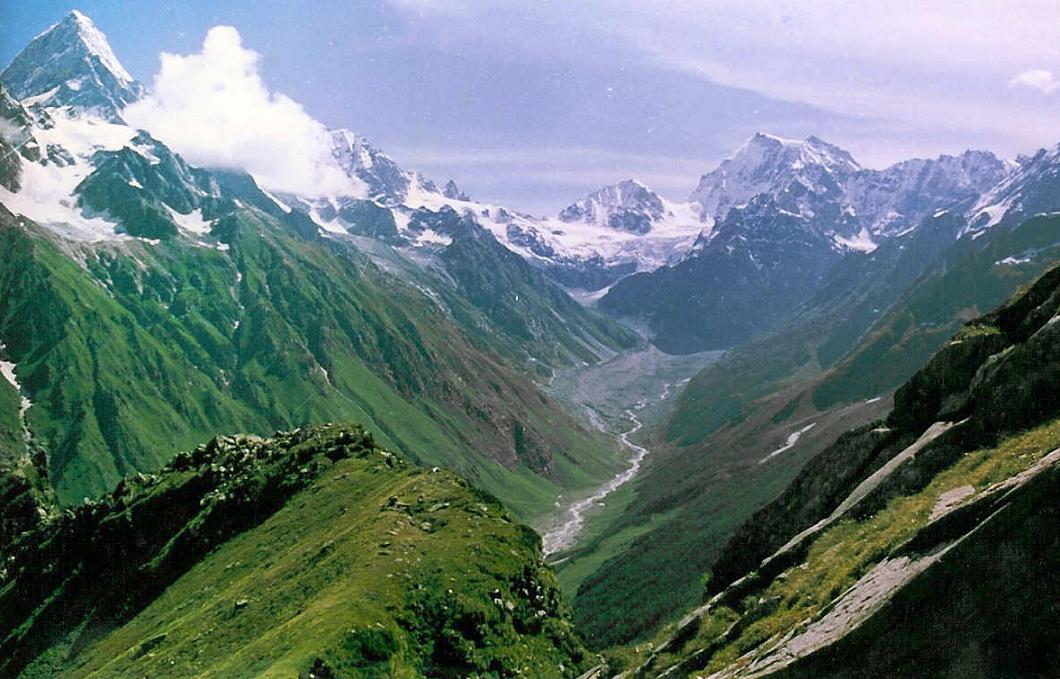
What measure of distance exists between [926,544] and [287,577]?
42504 mm

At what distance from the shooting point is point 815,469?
3831cm

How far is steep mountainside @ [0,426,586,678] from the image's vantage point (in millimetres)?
37000

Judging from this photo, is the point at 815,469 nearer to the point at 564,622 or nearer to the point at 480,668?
the point at 564,622

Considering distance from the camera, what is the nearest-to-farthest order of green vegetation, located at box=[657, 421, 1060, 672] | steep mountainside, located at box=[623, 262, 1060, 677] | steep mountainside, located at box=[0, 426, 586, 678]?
steep mountainside, located at box=[623, 262, 1060, 677], green vegetation, located at box=[657, 421, 1060, 672], steep mountainside, located at box=[0, 426, 586, 678]

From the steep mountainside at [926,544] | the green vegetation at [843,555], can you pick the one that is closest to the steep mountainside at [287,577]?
the steep mountainside at [926,544]

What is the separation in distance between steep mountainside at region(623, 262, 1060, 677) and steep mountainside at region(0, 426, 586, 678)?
1321 cm

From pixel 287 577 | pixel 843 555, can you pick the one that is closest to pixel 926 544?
pixel 843 555

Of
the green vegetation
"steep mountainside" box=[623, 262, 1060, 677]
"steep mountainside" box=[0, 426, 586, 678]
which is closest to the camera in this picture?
"steep mountainside" box=[623, 262, 1060, 677]

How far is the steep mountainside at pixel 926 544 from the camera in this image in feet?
51.9

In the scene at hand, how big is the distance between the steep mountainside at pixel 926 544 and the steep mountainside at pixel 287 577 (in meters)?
13.2

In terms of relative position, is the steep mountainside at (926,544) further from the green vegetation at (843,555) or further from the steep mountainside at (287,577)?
the steep mountainside at (287,577)

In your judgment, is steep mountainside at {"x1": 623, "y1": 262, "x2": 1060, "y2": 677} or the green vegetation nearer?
steep mountainside at {"x1": 623, "y1": 262, "x2": 1060, "y2": 677}

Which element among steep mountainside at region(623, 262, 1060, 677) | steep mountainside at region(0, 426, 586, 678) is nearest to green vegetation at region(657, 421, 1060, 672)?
steep mountainside at region(623, 262, 1060, 677)

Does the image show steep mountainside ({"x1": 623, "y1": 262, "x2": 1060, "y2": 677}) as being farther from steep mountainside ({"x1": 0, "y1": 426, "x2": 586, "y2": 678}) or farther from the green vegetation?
steep mountainside ({"x1": 0, "y1": 426, "x2": 586, "y2": 678})
